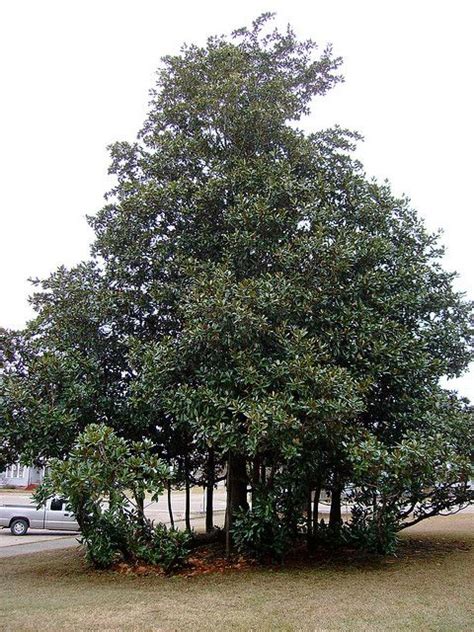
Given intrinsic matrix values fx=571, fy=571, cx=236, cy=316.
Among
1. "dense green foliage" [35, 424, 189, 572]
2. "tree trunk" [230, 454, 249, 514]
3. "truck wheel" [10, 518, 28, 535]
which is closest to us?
"dense green foliage" [35, 424, 189, 572]

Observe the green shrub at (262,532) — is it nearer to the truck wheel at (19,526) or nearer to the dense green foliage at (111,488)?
the dense green foliage at (111,488)

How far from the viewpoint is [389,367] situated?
30.5 ft

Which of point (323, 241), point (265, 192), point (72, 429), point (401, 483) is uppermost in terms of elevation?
point (265, 192)

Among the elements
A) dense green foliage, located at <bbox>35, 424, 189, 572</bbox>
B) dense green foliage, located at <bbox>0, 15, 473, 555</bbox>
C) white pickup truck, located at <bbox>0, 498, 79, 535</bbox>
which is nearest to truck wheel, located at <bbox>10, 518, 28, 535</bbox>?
white pickup truck, located at <bbox>0, 498, 79, 535</bbox>

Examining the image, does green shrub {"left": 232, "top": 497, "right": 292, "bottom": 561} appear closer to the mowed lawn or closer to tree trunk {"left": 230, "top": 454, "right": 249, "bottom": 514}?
the mowed lawn

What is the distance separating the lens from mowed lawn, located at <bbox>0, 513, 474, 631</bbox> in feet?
20.6

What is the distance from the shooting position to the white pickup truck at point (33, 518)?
19172 millimetres

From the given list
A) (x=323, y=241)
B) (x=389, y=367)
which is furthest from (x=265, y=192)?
(x=389, y=367)

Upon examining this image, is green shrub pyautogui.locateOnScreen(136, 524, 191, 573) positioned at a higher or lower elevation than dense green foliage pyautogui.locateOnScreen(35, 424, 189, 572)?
lower

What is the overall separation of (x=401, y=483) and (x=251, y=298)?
137 inches

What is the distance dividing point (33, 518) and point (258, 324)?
48.3ft

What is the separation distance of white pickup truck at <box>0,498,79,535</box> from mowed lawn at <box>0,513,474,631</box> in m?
8.86

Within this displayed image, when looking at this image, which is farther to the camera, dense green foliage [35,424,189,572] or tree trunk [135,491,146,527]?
tree trunk [135,491,146,527]

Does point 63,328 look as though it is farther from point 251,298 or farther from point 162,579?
point 162,579
